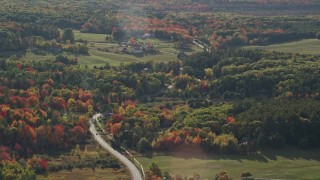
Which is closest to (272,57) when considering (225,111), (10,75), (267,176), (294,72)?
(294,72)

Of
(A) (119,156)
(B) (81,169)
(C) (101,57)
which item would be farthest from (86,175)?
(C) (101,57)

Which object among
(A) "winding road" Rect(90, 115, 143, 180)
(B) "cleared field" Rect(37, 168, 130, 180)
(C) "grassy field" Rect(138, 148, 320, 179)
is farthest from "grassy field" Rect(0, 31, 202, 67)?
(B) "cleared field" Rect(37, 168, 130, 180)

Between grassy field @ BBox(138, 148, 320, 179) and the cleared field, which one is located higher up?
grassy field @ BBox(138, 148, 320, 179)

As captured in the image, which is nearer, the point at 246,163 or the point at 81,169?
the point at 81,169

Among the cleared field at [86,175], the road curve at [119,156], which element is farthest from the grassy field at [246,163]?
the cleared field at [86,175]

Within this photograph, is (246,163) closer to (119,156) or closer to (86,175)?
(119,156)

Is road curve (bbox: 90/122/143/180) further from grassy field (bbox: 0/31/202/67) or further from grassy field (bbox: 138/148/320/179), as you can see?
grassy field (bbox: 0/31/202/67)
